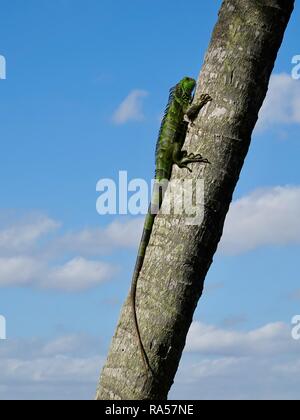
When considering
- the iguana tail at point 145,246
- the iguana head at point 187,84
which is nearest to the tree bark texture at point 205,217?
the iguana tail at point 145,246

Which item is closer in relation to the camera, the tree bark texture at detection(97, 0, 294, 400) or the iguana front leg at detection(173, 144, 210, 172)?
the tree bark texture at detection(97, 0, 294, 400)

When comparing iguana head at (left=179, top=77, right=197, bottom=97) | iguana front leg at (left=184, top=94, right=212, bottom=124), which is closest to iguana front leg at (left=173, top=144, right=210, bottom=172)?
iguana front leg at (left=184, top=94, right=212, bottom=124)

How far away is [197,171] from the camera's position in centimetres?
548

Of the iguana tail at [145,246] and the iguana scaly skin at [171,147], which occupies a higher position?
the iguana scaly skin at [171,147]

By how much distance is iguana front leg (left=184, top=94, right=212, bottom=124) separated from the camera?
564 cm

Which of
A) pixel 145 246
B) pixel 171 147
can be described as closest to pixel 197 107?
pixel 171 147

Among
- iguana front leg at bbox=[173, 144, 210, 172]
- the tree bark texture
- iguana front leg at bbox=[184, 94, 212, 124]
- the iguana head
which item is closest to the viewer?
the tree bark texture

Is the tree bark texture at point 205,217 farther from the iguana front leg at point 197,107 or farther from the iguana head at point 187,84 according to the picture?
the iguana head at point 187,84

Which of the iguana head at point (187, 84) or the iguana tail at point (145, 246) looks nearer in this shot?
the iguana tail at point (145, 246)

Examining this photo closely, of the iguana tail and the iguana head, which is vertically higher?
the iguana head

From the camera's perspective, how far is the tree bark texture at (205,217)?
5.38 m

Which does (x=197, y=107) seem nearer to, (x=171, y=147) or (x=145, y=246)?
(x=171, y=147)

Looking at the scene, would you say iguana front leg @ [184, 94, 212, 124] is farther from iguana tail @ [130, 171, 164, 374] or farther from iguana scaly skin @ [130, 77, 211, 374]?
iguana tail @ [130, 171, 164, 374]
